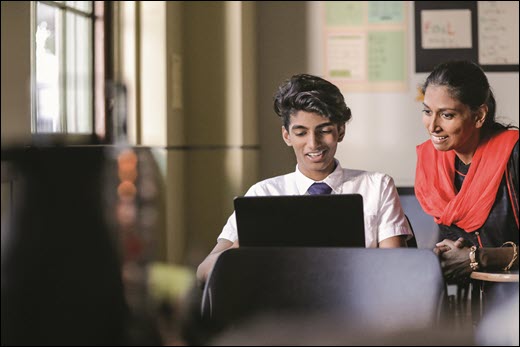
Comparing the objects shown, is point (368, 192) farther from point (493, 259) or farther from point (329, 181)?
point (493, 259)

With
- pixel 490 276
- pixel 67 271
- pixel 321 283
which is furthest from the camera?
pixel 490 276

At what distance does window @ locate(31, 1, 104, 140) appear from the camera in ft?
9.02

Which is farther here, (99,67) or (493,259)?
(99,67)

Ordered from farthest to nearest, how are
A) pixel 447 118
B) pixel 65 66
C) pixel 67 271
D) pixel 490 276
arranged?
pixel 65 66, pixel 447 118, pixel 490 276, pixel 67 271

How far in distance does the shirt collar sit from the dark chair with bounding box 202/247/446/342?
579 mm

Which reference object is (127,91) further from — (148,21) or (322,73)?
(322,73)

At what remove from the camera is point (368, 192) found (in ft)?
6.37

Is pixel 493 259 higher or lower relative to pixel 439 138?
lower

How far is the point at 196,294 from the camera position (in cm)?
127

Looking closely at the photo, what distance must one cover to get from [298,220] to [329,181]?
20.8 inches

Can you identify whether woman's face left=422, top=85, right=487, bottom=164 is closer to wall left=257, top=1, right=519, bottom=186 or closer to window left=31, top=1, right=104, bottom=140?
window left=31, top=1, right=104, bottom=140

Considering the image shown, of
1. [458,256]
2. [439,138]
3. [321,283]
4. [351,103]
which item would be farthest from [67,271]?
[351,103]

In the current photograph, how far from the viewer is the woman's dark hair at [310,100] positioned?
1915 mm

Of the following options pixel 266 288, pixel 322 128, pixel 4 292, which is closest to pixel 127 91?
pixel 322 128
